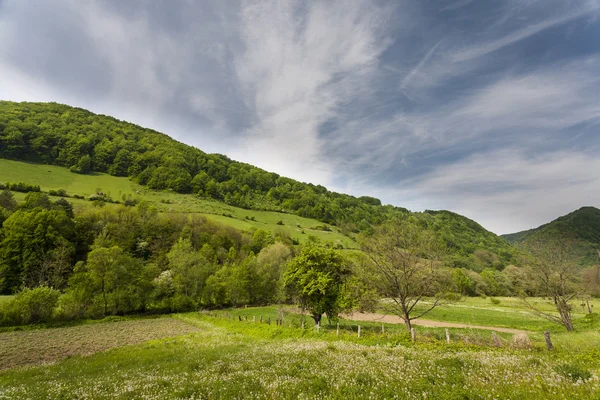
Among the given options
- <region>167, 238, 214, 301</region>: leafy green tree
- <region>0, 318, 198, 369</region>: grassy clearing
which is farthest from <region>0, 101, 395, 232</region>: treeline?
<region>0, 318, 198, 369</region>: grassy clearing

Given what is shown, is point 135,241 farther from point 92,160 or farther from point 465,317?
point 465,317

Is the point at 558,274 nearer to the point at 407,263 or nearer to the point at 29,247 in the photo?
the point at 407,263

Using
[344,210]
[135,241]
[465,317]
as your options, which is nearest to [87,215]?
[135,241]

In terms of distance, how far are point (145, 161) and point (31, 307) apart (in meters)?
124

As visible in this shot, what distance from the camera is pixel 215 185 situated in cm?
15200

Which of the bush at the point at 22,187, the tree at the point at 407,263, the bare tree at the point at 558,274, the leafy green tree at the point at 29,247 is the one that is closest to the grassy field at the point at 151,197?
the bush at the point at 22,187

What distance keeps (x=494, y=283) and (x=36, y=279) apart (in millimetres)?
160063

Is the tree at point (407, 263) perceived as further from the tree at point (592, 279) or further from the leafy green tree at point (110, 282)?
the leafy green tree at point (110, 282)

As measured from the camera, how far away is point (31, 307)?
37719 mm

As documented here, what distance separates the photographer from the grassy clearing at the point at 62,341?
72.9ft

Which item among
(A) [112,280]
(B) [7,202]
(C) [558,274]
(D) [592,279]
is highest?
(B) [7,202]

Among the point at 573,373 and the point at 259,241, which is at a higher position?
the point at 259,241

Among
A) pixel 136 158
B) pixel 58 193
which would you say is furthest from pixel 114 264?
pixel 136 158

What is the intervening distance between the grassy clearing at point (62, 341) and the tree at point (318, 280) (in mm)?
18671
